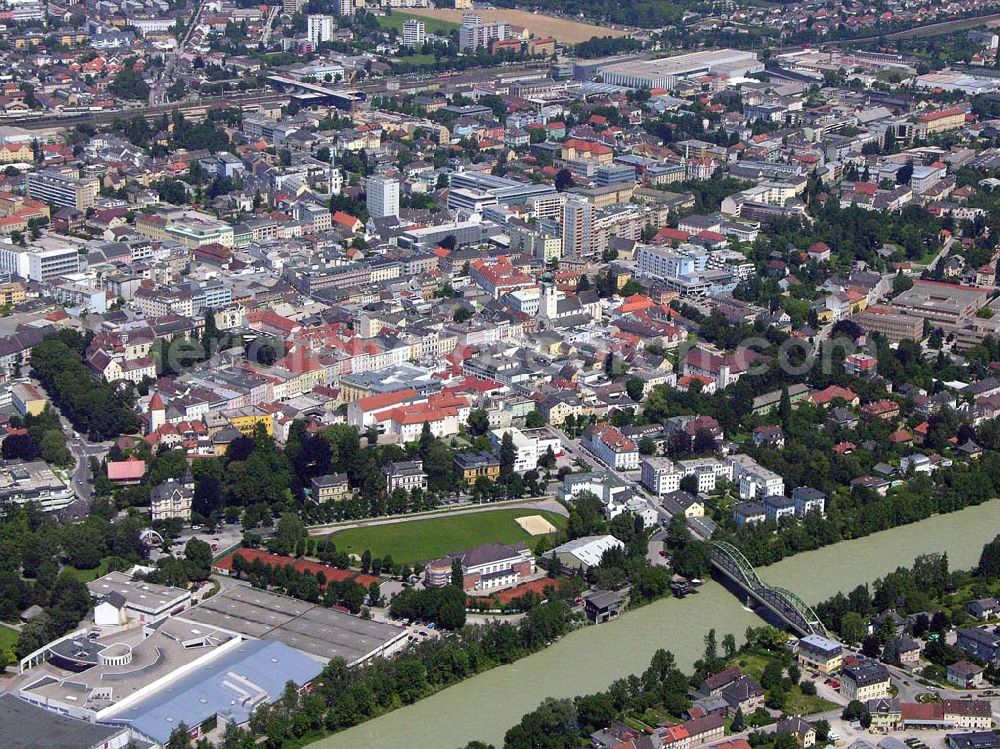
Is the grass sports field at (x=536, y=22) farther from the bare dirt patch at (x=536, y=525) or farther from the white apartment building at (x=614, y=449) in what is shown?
the bare dirt patch at (x=536, y=525)

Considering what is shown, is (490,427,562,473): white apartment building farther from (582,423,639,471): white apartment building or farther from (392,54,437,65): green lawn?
(392,54,437,65): green lawn

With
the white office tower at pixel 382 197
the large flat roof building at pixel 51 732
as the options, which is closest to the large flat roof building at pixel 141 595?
the large flat roof building at pixel 51 732

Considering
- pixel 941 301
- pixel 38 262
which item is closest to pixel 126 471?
pixel 38 262

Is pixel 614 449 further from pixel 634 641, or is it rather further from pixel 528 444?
pixel 634 641

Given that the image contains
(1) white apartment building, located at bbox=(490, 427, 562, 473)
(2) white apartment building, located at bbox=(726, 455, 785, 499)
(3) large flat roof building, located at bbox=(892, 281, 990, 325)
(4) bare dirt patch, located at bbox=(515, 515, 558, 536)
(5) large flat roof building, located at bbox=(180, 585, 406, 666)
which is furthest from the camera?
(3) large flat roof building, located at bbox=(892, 281, 990, 325)

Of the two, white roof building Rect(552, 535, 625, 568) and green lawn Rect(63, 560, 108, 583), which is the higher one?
white roof building Rect(552, 535, 625, 568)

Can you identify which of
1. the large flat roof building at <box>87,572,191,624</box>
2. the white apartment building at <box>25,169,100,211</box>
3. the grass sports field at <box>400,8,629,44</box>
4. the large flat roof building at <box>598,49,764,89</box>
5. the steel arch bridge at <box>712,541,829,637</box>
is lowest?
the large flat roof building at <box>87,572,191,624</box>

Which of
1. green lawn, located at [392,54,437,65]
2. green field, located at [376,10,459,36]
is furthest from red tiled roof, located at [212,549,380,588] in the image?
green field, located at [376,10,459,36]

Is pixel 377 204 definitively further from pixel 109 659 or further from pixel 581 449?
pixel 109 659
